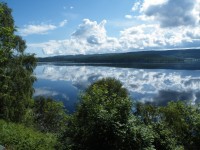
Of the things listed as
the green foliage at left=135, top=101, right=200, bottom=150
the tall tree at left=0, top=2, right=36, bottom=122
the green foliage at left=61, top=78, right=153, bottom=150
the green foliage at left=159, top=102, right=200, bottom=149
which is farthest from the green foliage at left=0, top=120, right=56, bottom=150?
the tall tree at left=0, top=2, right=36, bottom=122

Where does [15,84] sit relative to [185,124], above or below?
above

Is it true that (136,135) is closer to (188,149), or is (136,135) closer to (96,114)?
(96,114)

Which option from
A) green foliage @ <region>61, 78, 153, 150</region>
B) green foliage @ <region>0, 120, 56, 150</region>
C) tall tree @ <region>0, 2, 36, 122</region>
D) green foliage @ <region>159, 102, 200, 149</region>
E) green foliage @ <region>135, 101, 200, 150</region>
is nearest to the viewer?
green foliage @ <region>61, 78, 153, 150</region>

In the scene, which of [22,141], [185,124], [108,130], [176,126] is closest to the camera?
[108,130]

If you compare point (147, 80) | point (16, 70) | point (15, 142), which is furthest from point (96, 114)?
point (147, 80)

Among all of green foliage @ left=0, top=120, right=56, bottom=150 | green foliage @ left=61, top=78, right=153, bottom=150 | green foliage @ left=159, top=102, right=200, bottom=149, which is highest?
green foliage @ left=61, top=78, right=153, bottom=150

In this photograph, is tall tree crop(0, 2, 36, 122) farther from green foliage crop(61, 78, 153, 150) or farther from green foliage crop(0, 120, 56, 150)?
Answer: green foliage crop(61, 78, 153, 150)

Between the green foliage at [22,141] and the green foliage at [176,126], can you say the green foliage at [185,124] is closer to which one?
the green foliage at [176,126]

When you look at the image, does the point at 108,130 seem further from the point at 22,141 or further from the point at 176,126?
the point at 176,126

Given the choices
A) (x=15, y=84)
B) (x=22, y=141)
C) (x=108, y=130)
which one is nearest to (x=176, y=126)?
(x=15, y=84)

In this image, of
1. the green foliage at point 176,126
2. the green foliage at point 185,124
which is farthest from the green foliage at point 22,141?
the green foliage at point 185,124

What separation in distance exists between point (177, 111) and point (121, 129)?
26.7m

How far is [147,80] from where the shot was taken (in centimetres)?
19725

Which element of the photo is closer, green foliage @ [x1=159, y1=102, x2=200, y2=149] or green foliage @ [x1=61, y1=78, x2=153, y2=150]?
green foliage @ [x1=61, y1=78, x2=153, y2=150]
